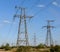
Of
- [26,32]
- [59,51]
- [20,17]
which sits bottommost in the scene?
[59,51]

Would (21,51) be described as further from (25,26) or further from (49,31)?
(49,31)

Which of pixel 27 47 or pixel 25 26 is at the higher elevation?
pixel 25 26

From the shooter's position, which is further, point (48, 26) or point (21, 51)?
point (48, 26)

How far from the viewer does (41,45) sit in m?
95.1

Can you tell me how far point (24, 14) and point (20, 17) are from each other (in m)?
1.16

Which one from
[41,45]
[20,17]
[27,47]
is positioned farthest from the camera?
[41,45]

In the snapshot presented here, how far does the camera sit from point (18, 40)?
153 feet

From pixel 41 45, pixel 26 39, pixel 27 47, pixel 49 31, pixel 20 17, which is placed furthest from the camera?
pixel 41 45

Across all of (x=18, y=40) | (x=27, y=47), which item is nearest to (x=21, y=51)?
(x=27, y=47)

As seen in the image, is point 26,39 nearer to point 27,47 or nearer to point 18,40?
point 18,40

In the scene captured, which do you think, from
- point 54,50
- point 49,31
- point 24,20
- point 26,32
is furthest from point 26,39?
point 49,31

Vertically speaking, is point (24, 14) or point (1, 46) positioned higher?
point (24, 14)

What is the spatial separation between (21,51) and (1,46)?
47.2m

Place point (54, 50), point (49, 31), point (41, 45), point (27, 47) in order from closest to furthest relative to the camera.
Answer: point (27, 47), point (54, 50), point (49, 31), point (41, 45)
